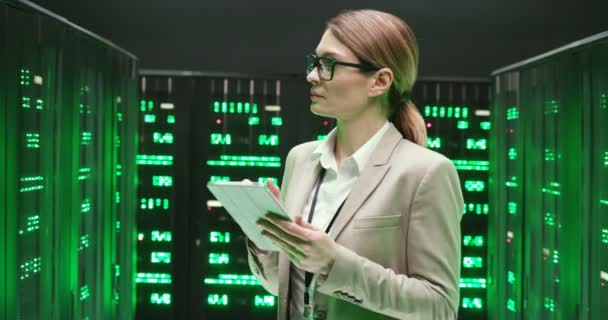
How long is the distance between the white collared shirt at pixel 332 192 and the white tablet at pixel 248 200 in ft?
0.53

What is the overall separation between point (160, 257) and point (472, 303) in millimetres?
2269

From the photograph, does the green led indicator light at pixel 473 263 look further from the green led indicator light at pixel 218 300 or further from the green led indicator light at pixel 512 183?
the green led indicator light at pixel 218 300

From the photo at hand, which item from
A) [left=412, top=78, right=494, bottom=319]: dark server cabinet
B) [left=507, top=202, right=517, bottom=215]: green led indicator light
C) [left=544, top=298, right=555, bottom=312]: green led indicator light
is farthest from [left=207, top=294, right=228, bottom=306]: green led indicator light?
[left=544, top=298, right=555, bottom=312]: green led indicator light

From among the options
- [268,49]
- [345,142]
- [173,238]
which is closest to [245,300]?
[173,238]

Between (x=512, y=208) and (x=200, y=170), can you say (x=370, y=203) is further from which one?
(x=200, y=170)

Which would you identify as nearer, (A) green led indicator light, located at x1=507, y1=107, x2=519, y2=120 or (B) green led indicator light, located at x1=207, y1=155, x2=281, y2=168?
(A) green led indicator light, located at x1=507, y1=107, x2=519, y2=120

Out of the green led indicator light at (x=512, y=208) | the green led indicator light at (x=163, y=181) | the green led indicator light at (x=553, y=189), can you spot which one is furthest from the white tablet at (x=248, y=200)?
the green led indicator light at (x=163, y=181)

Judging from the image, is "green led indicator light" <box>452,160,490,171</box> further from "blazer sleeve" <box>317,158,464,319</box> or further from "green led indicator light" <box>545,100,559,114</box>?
"blazer sleeve" <box>317,158,464,319</box>

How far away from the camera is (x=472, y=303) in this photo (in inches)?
174

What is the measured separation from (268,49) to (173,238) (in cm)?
159

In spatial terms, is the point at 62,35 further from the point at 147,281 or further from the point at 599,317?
the point at 599,317

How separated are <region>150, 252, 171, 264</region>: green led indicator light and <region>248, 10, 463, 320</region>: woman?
3.07 m

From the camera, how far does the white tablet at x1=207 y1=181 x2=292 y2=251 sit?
1138 mm

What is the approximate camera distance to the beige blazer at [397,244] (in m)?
1.25
